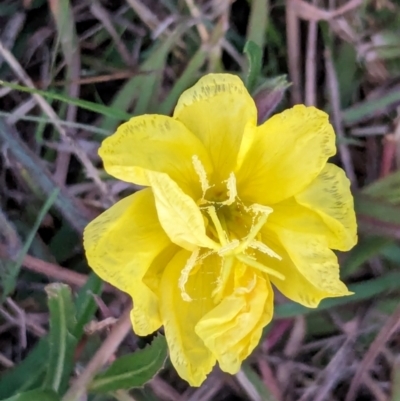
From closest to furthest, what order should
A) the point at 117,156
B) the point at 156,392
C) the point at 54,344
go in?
the point at 117,156
the point at 54,344
the point at 156,392

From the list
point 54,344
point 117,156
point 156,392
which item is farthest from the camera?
point 156,392

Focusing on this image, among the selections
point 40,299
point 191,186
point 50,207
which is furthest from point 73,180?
point 191,186

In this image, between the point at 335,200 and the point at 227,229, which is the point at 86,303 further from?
the point at 335,200

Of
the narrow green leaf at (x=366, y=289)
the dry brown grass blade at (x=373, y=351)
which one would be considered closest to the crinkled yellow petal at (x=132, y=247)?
the narrow green leaf at (x=366, y=289)

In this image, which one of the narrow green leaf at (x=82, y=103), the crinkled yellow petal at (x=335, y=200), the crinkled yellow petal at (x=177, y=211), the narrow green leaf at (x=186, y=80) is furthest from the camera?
the narrow green leaf at (x=186, y=80)

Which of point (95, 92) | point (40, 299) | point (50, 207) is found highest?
point (95, 92)

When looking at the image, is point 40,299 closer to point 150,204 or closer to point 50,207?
point 50,207

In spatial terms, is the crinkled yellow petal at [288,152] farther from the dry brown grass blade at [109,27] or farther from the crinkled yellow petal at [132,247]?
the dry brown grass blade at [109,27]
